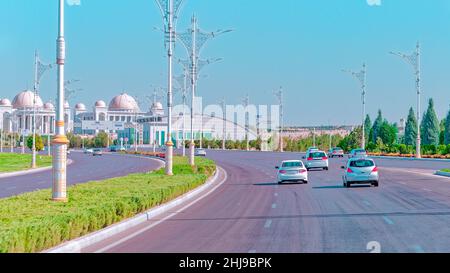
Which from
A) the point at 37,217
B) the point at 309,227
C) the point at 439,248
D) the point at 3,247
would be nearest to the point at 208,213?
the point at 309,227

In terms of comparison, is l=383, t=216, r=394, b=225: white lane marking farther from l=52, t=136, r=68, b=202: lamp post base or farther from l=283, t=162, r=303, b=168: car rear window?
l=283, t=162, r=303, b=168: car rear window

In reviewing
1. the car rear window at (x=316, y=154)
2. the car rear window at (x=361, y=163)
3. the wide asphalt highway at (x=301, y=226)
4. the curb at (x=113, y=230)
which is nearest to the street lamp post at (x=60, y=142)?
the curb at (x=113, y=230)

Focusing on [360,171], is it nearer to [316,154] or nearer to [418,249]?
[418,249]

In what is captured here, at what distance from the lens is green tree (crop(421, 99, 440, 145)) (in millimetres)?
124125

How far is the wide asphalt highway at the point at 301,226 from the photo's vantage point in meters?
15.9

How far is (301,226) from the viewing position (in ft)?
66.2

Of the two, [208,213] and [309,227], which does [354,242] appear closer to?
[309,227]

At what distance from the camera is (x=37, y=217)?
1650cm

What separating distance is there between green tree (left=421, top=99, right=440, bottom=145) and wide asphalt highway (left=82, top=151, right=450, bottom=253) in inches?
3670

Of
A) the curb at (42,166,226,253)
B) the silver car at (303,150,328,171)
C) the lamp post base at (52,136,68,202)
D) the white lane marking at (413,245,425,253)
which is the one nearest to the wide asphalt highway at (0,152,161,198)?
the curb at (42,166,226,253)

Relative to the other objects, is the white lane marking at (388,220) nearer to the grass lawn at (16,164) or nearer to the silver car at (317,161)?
the silver car at (317,161)

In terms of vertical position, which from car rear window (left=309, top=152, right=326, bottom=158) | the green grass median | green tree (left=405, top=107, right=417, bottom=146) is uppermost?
green tree (left=405, top=107, right=417, bottom=146)

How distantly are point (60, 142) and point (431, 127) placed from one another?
353 feet
